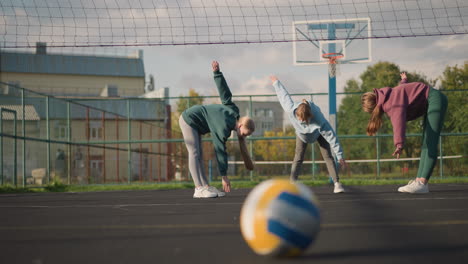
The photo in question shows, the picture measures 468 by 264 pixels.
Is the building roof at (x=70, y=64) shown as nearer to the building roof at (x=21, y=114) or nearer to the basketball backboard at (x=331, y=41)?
the building roof at (x=21, y=114)

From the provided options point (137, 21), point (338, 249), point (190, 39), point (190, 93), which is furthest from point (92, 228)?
point (190, 93)

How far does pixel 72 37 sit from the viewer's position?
9.88 metres

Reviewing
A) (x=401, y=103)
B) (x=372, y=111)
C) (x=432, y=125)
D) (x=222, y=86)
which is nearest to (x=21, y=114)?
(x=222, y=86)

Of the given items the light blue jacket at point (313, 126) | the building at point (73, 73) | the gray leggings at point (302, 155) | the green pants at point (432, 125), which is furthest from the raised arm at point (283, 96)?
the building at point (73, 73)

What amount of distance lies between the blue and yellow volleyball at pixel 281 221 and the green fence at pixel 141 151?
899 centimetres

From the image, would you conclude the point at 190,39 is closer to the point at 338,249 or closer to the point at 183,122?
the point at 183,122

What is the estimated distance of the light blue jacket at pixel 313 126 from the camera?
7.24 meters

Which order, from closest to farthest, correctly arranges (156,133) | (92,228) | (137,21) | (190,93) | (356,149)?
1. (92,228)
2. (137,21)
3. (156,133)
4. (356,149)
5. (190,93)

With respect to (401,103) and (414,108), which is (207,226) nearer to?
(401,103)

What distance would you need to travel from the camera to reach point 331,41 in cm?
1257

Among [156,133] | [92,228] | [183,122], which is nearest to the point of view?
[92,228]

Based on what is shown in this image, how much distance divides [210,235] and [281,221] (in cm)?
114

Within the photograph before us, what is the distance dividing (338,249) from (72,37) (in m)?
8.06

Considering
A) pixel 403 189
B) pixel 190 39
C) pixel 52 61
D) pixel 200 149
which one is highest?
pixel 52 61
